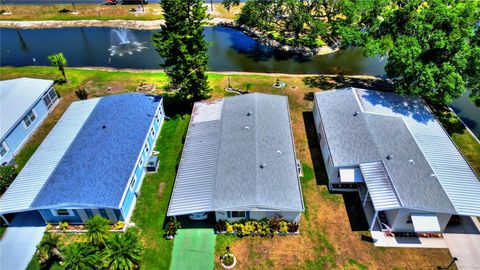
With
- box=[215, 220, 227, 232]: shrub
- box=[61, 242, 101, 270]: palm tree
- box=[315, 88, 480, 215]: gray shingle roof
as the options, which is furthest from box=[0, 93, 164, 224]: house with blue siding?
box=[315, 88, 480, 215]: gray shingle roof

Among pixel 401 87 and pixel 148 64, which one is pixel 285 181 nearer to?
pixel 401 87

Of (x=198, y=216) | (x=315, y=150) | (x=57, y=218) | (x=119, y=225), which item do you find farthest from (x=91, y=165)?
(x=315, y=150)

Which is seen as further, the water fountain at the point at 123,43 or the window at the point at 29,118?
the water fountain at the point at 123,43

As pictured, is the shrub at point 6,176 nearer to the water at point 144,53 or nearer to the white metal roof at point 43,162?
the white metal roof at point 43,162

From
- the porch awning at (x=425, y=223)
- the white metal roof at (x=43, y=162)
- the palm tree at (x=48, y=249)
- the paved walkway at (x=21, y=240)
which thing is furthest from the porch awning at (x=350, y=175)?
the paved walkway at (x=21, y=240)

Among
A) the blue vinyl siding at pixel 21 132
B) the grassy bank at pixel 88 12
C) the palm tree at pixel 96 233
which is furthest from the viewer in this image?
the grassy bank at pixel 88 12

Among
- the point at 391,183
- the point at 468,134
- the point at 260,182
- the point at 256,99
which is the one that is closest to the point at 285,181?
the point at 260,182
